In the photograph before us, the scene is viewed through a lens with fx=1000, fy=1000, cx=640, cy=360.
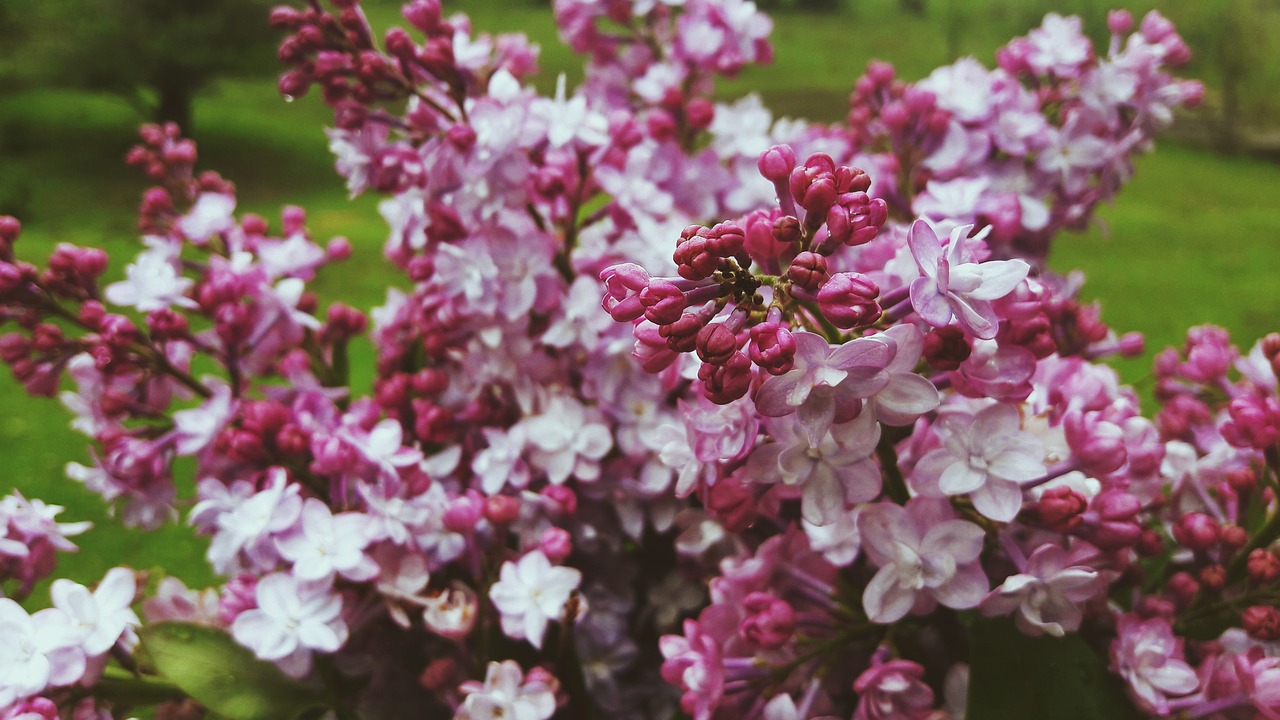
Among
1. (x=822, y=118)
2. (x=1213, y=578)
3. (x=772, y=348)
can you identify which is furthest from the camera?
(x=822, y=118)

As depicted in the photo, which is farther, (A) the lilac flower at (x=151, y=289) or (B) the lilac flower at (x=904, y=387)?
(A) the lilac flower at (x=151, y=289)

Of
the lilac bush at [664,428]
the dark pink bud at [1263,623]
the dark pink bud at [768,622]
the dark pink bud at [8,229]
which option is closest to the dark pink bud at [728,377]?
the lilac bush at [664,428]

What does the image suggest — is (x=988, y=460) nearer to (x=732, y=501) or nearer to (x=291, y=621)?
(x=732, y=501)

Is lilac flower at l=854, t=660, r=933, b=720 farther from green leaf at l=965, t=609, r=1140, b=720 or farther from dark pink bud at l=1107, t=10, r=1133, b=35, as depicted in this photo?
dark pink bud at l=1107, t=10, r=1133, b=35

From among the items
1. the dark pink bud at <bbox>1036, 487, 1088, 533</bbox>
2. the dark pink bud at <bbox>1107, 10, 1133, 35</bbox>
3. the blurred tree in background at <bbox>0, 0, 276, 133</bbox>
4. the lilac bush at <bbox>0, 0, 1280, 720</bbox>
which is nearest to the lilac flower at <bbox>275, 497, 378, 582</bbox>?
the lilac bush at <bbox>0, 0, 1280, 720</bbox>

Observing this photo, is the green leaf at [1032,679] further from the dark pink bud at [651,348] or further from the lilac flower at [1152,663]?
the dark pink bud at [651,348]

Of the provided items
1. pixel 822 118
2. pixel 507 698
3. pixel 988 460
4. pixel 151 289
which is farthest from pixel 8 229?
pixel 822 118

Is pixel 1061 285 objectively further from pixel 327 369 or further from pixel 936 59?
pixel 936 59
